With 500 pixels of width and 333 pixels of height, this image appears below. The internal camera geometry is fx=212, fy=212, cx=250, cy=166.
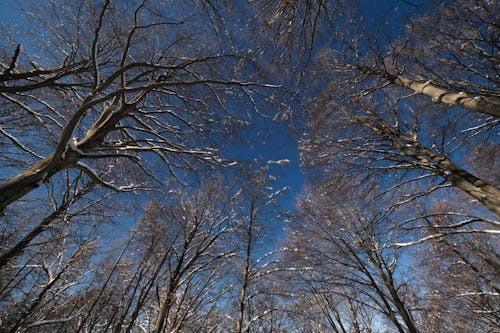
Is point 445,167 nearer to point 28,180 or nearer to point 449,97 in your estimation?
point 449,97

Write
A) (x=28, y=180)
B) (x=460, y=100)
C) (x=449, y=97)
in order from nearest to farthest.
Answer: (x=28, y=180) < (x=460, y=100) < (x=449, y=97)

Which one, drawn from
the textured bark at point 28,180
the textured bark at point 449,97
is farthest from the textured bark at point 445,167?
the textured bark at point 28,180

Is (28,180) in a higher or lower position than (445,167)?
lower

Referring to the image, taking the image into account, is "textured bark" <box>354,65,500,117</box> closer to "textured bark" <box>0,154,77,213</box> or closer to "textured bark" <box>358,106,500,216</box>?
"textured bark" <box>358,106,500,216</box>

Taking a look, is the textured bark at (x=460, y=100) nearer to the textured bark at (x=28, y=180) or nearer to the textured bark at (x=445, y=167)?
the textured bark at (x=445, y=167)

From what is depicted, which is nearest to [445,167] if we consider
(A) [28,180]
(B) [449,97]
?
(B) [449,97]

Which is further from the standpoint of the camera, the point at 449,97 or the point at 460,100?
the point at 449,97

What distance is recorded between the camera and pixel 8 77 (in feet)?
7.96

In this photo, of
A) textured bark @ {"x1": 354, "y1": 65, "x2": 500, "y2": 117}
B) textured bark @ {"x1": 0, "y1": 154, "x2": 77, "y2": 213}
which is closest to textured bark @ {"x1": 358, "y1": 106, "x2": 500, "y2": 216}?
textured bark @ {"x1": 354, "y1": 65, "x2": 500, "y2": 117}

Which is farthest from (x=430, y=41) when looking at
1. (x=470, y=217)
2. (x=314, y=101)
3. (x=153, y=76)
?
(x=153, y=76)

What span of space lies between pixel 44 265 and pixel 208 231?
4.47 metres

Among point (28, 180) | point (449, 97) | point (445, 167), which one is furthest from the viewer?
point (445, 167)

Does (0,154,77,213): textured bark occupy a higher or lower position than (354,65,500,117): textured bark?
lower

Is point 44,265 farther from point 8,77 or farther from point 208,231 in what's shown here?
point 8,77
